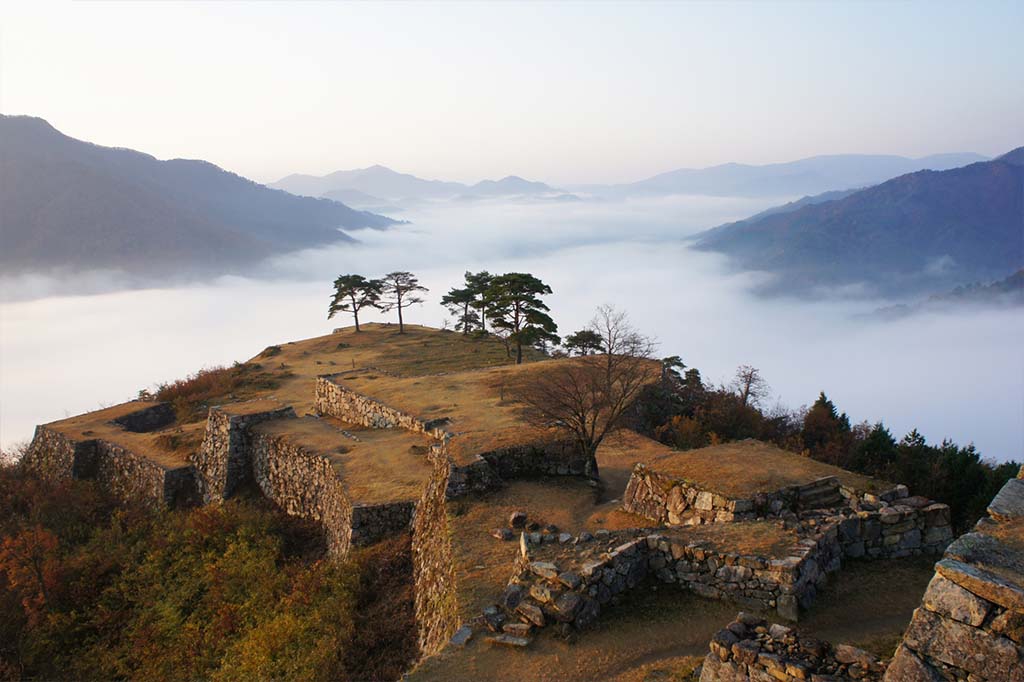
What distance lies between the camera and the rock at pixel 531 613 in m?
8.52

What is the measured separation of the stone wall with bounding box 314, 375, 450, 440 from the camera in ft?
68.5

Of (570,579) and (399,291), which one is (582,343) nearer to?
(399,291)

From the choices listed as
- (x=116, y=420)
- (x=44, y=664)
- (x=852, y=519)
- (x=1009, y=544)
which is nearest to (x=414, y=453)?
(x=44, y=664)

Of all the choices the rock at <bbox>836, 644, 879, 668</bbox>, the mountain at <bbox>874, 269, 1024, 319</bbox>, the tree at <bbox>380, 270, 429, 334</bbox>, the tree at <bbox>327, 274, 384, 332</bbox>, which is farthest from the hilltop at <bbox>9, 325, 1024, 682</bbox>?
the mountain at <bbox>874, 269, 1024, 319</bbox>

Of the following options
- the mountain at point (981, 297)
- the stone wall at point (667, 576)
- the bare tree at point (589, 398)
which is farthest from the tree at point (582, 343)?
the mountain at point (981, 297)

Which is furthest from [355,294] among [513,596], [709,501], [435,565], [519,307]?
[513,596]

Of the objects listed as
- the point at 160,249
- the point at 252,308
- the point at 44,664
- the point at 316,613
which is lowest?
the point at 44,664

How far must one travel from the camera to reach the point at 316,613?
40.4 feet

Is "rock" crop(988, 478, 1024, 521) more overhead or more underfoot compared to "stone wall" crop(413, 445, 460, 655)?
more overhead

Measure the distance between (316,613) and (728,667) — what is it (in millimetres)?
8821

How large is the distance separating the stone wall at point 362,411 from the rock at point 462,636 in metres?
9.52

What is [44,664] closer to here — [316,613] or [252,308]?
[316,613]

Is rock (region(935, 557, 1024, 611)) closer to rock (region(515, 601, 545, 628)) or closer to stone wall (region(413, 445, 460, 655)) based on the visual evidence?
rock (region(515, 601, 545, 628))

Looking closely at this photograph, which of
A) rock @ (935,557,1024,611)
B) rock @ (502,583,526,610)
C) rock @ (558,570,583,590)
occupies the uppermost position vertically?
rock @ (935,557,1024,611)
